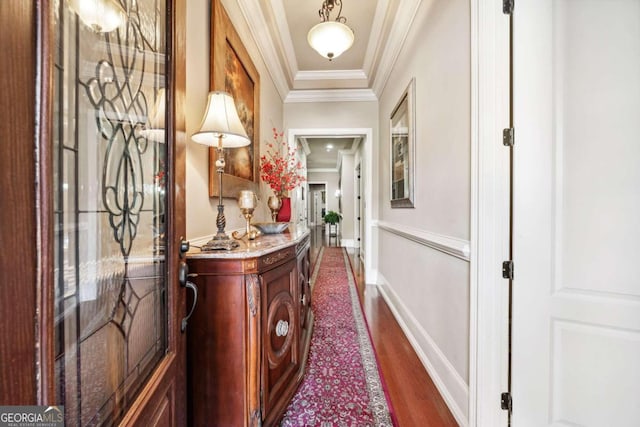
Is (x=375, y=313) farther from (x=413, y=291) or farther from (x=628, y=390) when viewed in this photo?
(x=628, y=390)

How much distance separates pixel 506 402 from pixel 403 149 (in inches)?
81.6

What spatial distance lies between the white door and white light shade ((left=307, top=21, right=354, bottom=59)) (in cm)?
122

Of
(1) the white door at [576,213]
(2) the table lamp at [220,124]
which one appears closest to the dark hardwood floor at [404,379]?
(1) the white door at [576,213]

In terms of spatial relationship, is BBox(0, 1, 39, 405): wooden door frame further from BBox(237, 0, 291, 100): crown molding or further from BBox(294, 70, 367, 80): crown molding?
BBox(294, 70, 367, 80): crown molding

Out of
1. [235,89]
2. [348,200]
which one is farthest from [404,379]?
[348,200]

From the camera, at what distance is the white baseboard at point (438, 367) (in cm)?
143

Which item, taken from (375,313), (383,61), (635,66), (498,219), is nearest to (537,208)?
(498,219)

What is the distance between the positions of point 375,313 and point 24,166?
2954 mm

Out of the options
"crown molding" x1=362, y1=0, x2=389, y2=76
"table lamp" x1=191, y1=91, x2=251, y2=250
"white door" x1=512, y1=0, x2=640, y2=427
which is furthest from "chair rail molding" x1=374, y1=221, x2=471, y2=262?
"crown molding" x1=362, y1=0, x2=389, y2=76

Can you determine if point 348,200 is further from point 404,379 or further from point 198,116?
point 198,116

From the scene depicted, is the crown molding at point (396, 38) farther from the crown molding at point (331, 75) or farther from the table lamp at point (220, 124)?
the table lamp at point (220, 124)

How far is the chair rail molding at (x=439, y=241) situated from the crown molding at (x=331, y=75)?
220 centimetres

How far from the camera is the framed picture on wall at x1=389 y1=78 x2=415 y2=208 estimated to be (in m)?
2.30

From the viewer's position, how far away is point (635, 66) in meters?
1.00
